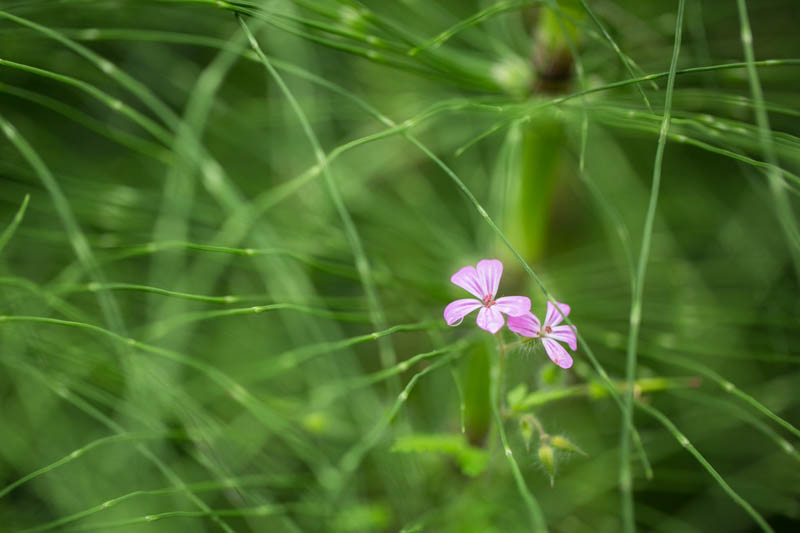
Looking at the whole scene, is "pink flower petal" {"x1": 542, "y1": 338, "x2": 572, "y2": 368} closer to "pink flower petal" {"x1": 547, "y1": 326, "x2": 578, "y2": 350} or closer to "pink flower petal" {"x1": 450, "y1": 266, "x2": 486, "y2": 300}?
"pink flower petal" {"x1": 547, "y1": 326, "x2": 578, "y2": 350}

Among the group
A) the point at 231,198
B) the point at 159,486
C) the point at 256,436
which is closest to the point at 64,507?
the point at 159,486

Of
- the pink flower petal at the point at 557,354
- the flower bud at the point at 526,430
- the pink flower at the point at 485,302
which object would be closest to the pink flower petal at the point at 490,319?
the pink flower at the point at 485,302

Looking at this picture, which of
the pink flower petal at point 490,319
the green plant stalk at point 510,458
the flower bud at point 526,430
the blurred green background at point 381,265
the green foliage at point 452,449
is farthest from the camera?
the blurred green background at point 381,265

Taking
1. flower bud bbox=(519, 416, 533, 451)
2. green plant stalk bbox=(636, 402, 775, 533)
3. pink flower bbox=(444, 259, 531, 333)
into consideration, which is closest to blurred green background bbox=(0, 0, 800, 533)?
flower bud bbox=(519, 416, 533, 451)

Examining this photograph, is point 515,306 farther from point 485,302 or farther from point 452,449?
point 452,449

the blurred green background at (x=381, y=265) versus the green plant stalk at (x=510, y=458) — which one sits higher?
the blurred green background at (x=381, y=265)

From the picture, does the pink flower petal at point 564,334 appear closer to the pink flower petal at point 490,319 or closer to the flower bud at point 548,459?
the pink flower petal at point 490,319
